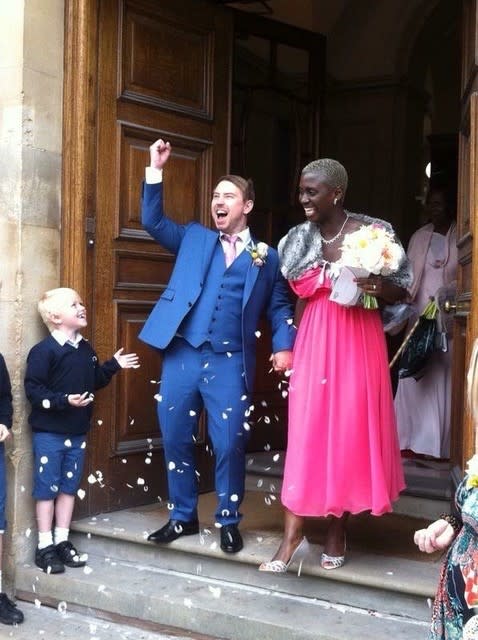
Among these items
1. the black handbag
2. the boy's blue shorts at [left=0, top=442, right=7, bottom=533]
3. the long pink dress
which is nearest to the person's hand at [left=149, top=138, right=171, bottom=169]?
the long pink dress

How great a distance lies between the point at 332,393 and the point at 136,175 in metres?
1.82

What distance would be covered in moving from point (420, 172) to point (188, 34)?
363cm

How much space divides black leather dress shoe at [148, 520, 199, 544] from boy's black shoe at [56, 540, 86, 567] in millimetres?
393

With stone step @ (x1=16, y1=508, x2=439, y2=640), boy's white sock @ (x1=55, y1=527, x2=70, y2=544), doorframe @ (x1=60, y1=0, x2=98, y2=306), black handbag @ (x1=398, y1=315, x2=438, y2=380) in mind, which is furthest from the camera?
black handbag @ (x1=398, y1=315, x2=438, y2=380)

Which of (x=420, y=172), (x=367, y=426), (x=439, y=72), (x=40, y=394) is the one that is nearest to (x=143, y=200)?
(x=40, y=394)

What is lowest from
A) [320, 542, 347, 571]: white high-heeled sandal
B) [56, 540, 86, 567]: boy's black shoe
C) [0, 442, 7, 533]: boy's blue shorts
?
[56, 540, 86, 567]: boy's black shoe

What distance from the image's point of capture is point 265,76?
6594mm

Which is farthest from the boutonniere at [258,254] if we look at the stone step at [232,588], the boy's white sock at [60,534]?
the boy's white sock at [60,534]

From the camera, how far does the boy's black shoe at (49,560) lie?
198 inches

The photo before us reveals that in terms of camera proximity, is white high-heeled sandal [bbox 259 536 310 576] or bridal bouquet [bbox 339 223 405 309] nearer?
bridal bouquet [bbox 339 223 405 309]

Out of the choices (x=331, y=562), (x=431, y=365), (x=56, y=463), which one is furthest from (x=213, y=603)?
(x=431, y=365)

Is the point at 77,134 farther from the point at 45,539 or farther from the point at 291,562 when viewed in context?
the point at 291,562

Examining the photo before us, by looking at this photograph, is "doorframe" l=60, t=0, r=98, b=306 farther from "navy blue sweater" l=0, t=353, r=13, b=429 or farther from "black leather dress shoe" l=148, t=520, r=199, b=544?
"black leather dress shoe" l=148, t=520, r=199, b=544

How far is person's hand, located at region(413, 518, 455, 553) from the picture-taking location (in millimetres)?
2748
